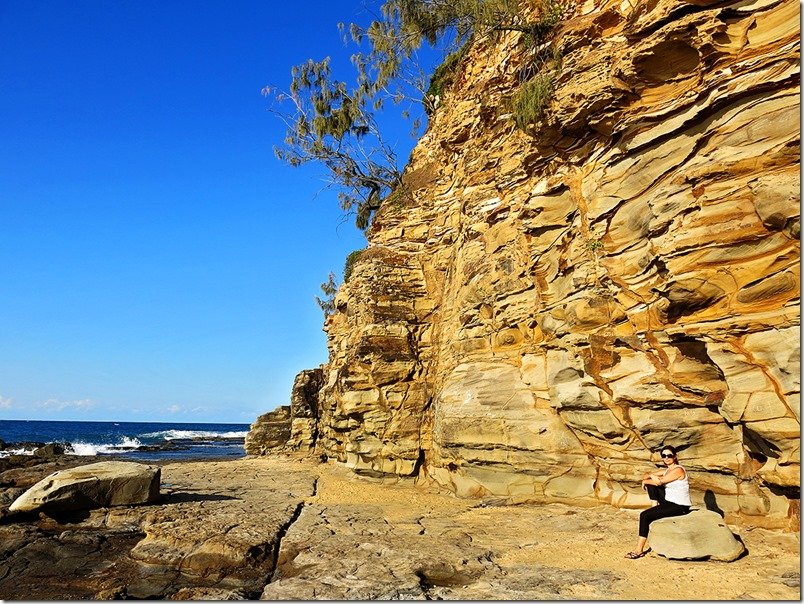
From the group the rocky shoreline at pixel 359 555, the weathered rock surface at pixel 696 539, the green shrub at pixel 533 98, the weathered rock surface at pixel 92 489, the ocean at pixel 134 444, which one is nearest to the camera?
the rocky shoreline at pixel 359 555

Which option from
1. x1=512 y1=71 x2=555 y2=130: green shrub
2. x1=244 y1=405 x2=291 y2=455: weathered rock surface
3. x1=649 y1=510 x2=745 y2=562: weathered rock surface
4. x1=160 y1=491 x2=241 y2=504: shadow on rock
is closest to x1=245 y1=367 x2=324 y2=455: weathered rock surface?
x1=244 y1=405 x2=291 y2=455: weathered rock surface

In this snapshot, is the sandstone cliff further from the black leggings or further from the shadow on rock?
the shadow on rock

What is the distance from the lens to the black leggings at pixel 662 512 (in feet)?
27.1

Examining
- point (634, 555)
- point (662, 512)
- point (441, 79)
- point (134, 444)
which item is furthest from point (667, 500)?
point (134, 444)

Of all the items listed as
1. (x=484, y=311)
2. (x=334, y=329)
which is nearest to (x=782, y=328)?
(x=484, y=311)

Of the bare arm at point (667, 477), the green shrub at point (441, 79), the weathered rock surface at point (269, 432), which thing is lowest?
the bare arm at point (667, 477)

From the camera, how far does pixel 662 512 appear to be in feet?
27.2

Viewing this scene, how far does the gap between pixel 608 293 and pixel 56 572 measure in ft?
39.0

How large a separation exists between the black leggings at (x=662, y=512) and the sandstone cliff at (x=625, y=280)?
153 centimetres

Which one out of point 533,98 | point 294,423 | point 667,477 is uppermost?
point 533,98

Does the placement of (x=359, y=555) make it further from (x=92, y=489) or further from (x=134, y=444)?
(x=134, y=444)

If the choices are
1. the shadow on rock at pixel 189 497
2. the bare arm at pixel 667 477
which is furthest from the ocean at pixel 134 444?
the bare arm at pixel 667 477

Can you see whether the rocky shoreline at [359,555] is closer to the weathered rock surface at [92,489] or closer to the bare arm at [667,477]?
the weathered rock surface at [92,489]

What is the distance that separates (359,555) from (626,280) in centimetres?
753
